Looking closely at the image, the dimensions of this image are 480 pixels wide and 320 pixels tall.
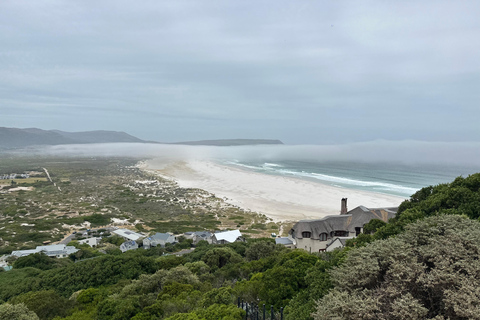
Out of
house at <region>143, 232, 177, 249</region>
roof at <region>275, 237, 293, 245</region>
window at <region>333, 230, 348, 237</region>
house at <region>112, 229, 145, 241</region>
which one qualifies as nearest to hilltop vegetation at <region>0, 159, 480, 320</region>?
roof at <region>275, 237, 293, 245</region>

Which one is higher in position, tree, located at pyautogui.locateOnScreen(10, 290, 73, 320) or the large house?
the large house

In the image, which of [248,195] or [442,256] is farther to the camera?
[248,195]

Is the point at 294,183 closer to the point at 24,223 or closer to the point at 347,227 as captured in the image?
the point at 347,227

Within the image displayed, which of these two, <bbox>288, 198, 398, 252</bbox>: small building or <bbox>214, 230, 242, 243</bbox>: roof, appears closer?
<bbox>288, 198, 398, 252</bbox>: small building

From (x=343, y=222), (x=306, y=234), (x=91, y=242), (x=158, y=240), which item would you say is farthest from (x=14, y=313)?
(x=91, y=242)

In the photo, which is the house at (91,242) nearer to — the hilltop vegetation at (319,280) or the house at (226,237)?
the hilltop vegetation at (319,280)

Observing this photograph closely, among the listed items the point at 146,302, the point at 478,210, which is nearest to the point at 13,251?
the point at 146,302

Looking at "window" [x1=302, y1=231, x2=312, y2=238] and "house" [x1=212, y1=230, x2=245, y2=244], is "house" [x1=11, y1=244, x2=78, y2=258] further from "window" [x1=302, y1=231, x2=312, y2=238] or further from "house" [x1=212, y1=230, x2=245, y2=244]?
"window" [x1=302, y1=231, x2=312, y2=238]
